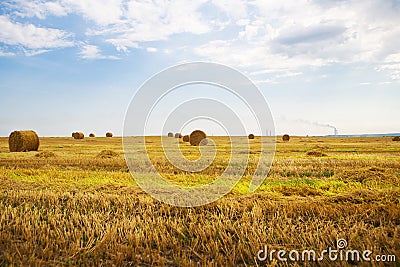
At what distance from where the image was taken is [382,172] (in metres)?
10.9

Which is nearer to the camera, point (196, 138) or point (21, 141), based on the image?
point (21, 141)

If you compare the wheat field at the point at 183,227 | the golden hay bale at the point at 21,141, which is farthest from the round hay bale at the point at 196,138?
the wheat field at the point at 183,227

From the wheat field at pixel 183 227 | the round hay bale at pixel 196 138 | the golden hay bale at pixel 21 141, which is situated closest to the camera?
the wheat field at pixel 183 227

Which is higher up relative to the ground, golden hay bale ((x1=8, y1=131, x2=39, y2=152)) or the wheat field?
golden hay bale ((x1=8, y1=131, x2=39, y2=152))

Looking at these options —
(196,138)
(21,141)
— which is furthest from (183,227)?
(196,138)

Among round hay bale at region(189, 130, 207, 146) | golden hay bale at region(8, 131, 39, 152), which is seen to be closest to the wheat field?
golden hay bale at region(8, 131, 39, 152)

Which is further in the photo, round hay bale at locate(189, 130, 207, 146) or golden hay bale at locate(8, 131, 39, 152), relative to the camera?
round hay bale at locate(189, 130, 207, 146)

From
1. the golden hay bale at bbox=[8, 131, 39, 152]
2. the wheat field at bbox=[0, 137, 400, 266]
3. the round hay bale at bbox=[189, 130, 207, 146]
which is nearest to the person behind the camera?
the wheat field at bbox=[0, 137, 400, 266]

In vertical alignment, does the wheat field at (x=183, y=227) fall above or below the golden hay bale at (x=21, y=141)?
below

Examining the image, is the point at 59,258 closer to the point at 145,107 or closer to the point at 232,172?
the point at 145,107

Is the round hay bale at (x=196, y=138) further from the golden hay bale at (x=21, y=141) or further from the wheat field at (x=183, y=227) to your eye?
the wheat field at (x=183, y=227)

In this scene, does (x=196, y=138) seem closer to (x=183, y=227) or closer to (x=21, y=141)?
(x=21, y=141)

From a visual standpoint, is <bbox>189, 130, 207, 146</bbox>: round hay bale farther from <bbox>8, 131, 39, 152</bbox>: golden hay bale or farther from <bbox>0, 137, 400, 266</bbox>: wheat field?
<bbox>0, 137, 400, 266</bbox>: wheat field

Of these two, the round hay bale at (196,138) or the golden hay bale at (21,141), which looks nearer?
the golden hay bale at (21,141)
